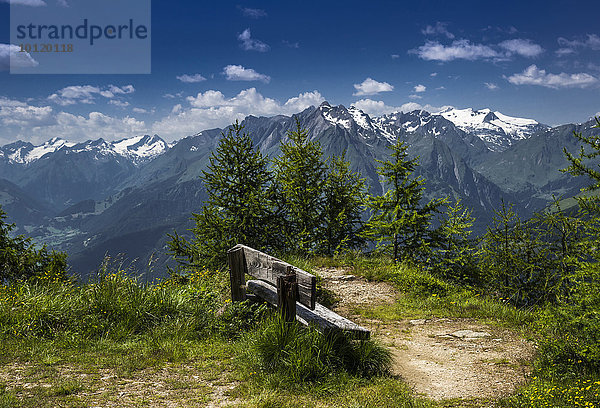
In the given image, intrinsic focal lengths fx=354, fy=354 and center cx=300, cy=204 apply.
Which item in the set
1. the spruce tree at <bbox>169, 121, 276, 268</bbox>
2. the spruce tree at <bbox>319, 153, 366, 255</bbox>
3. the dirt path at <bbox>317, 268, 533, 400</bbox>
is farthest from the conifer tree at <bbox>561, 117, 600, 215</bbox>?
the spruce tree at <bbox>169, 121, 276, 268</bbox>

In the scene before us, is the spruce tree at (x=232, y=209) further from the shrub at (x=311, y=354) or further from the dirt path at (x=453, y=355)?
the shrub at (x=311, y=354)

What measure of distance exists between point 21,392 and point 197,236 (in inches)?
555

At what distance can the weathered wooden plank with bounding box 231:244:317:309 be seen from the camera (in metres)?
6.17

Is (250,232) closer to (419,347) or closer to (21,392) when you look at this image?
(419,347)

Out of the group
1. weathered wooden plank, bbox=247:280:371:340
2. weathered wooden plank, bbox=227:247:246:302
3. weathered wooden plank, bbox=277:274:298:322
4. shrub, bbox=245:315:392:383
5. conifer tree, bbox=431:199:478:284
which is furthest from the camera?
conifer tree, bbox=431:199:478:284

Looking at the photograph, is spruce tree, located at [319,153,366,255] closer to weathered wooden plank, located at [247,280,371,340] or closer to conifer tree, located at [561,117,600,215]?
weathered wooden plank, located at [247,280,371,340]

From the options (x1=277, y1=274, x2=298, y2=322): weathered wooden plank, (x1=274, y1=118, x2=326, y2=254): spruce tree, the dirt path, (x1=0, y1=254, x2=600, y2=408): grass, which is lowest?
the dirt path

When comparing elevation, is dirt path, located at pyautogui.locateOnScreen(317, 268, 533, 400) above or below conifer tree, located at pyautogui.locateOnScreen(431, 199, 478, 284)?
below

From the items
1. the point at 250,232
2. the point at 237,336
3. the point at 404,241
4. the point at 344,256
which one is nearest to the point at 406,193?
the point at 404,241

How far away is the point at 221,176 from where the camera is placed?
18516mm

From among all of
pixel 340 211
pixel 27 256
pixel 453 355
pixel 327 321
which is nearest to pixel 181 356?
pixel 327 321

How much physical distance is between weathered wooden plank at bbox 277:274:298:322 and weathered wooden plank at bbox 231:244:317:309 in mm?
161

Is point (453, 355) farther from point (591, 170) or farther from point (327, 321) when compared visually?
point (591, 170)

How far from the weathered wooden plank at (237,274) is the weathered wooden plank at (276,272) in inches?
5.4
